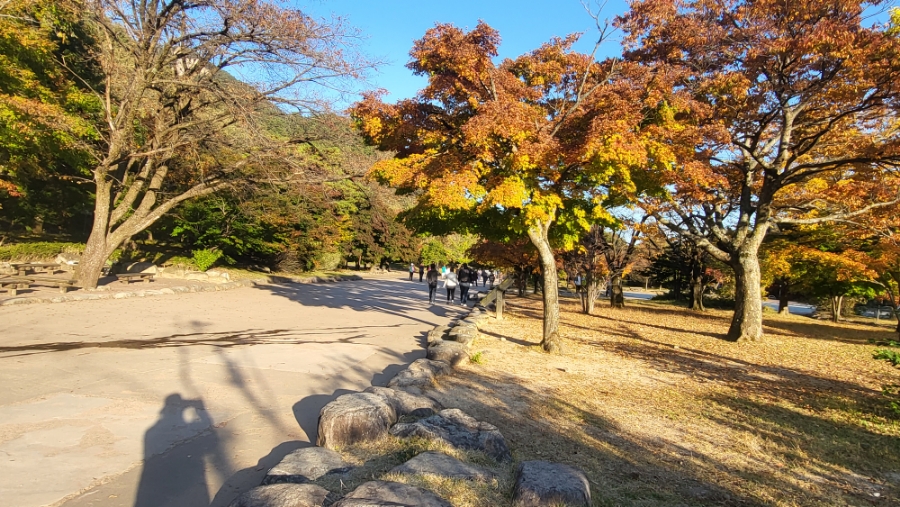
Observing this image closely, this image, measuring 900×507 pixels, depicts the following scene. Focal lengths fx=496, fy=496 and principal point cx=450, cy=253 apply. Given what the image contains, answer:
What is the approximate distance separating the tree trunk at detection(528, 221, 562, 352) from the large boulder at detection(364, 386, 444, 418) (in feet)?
16.4

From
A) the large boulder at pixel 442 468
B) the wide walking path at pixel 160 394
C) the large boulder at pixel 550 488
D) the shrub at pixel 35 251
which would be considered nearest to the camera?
the large boulder at pixel 550 488

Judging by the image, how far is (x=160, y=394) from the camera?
572 cm

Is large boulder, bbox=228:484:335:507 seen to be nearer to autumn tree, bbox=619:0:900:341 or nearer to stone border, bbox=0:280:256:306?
autumn tree, bbox=619:0:900:341

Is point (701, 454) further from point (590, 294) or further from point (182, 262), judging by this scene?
point (182, 262)

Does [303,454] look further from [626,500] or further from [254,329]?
[254,329]

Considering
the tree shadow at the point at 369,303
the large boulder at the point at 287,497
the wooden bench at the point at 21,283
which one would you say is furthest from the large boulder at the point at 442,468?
the wooden bench at the point at 21,283

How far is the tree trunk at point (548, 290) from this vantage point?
995 cm

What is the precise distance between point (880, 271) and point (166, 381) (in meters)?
20.3

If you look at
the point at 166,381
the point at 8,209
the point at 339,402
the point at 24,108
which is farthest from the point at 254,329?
the point at 8,209

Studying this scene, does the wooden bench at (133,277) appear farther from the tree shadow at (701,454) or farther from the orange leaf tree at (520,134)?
the tree shadow at (701,454)

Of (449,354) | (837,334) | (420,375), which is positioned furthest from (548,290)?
(837,334)

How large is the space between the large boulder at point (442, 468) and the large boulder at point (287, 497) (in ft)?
1.99

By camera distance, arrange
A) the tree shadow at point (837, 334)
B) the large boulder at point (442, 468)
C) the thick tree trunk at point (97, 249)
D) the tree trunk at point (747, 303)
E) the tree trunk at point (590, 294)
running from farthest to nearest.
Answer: the tree trunk at point (590, 294)
the thick tree trunk at point (97, 249)
the tree shadow at point (837, 334)
the tree trunk at point (747, 303)
the large boulder at point (442, 468)

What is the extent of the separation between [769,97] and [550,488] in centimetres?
1222
